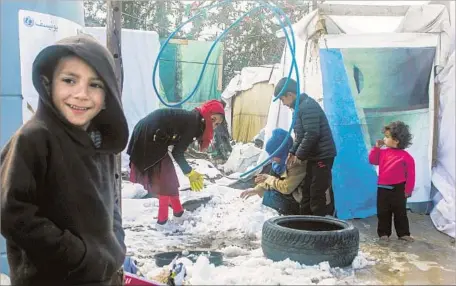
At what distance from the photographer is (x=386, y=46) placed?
6324 millimetres

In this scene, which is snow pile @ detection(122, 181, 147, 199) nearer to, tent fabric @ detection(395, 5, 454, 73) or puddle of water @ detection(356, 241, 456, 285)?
puddle of water @ detection(356, 241, 456, 285)

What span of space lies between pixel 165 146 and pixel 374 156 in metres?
2.43

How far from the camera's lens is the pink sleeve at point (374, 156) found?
580 centimetres

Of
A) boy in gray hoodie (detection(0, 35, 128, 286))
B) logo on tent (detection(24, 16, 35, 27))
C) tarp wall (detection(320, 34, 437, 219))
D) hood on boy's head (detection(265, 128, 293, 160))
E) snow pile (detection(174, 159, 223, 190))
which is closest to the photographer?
boy in gray hoodie (detection(0, 35, 128, 286))

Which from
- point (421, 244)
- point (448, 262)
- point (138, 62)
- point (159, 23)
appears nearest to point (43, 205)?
point (448, 262)

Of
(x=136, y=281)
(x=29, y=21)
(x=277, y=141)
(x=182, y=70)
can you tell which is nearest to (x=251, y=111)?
(x=182, y=70)

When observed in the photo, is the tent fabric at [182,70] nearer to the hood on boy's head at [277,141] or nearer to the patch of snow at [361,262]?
the hood on boy's head at [277,141]

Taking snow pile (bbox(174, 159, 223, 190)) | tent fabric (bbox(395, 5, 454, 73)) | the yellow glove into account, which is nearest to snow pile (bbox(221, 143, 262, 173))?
snow pile (bbox(174, 159, 223, 190))

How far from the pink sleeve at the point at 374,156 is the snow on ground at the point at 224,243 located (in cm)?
130

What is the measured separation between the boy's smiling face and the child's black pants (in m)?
4.43

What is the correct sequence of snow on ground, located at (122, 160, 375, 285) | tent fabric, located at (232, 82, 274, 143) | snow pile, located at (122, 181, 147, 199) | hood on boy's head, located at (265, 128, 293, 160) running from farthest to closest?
tent fabric, located at (232, 82, 274, 143) → snow pile, located at (122, 181, 147, 199) → hood on boy's head, located at (265, 128, 293, 160) → snow on ground, located at (122, 160, 375, 285)

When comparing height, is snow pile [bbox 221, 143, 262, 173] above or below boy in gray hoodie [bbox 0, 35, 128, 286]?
below

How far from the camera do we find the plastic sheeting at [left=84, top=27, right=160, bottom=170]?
8398 mm

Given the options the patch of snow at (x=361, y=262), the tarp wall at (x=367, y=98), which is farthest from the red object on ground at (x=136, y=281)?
the tarp wall at (x=367, y=98)
